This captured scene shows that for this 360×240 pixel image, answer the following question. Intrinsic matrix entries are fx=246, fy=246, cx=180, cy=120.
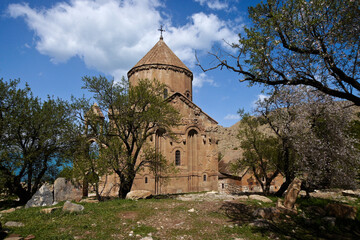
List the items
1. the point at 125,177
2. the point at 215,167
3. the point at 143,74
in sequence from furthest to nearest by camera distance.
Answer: the point at 143,74
the point at 215,167
the point at 125,177

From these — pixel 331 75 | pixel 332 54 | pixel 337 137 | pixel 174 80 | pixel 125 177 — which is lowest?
pixel 125 177

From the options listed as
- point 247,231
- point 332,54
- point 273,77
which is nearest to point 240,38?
point 273,77

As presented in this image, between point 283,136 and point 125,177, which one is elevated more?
point 283,136

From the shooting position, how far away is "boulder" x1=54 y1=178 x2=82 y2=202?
14.5 metres

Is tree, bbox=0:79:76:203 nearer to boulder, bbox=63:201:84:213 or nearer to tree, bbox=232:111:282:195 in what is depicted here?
boulder, bbox=63:201:84:213

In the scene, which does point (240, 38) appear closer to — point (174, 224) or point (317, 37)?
point (317, 37)

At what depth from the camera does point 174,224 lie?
28.9 feet

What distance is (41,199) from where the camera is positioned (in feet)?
44.7

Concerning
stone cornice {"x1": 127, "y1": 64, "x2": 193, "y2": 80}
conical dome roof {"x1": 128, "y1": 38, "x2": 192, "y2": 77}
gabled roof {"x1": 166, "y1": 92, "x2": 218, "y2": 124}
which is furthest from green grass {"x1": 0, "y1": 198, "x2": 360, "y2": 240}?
conical dome roof {"x1": 128, "y1": 38, "x2": 192, "y2": 77}

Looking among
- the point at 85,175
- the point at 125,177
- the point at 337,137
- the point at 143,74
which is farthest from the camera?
the point at 143,74

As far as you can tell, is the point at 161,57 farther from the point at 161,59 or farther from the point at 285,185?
the point at 285,185

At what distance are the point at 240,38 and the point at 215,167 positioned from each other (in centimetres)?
1579

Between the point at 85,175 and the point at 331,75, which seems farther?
the point at 85,175

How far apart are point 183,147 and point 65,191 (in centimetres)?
1018
